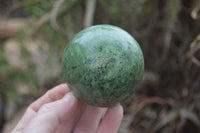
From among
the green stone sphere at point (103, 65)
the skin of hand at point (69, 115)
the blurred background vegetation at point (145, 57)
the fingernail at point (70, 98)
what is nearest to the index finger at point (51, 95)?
the skin of hand at point (69, 115)

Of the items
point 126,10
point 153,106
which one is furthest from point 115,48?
point 126,10

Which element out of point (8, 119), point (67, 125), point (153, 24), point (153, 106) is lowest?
point (8, 119)

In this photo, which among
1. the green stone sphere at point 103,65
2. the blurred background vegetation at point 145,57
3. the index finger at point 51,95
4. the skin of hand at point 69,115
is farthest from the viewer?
the blurred background vegetation at point 145,57

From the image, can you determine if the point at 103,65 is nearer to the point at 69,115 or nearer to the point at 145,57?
the point at 69,115

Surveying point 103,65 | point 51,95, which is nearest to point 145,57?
point 51,95

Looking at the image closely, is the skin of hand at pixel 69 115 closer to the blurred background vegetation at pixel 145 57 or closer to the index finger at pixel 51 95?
the index finger at pixel 51 95

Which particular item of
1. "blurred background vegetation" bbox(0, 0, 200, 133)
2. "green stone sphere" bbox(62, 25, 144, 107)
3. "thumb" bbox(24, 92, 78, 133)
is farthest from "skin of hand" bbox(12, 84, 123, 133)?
"blurred background vegetation" bbox(0, 0, 200, 133)

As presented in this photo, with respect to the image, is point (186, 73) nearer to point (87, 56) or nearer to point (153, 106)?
point (153, 106)
